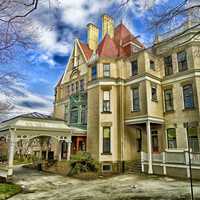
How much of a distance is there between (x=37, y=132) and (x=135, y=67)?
10764 mm

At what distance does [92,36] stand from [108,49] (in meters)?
6.74

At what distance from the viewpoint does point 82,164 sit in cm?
1762

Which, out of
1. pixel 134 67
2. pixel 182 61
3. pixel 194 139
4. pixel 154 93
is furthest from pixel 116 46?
pixel 194 139

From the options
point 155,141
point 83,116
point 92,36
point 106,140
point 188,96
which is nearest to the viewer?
point 188,96

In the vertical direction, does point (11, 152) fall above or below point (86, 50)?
below

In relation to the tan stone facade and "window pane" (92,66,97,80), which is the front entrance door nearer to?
the tan stone facade

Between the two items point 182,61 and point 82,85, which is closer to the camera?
point 182,61

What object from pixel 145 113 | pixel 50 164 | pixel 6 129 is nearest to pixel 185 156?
pixel 145 113

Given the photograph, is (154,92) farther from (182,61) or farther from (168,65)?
(182,61)

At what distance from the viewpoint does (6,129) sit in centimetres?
1694

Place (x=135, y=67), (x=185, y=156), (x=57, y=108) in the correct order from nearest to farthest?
(x=185, y=156) < (x=135, y=67) < (x=57, y=108)

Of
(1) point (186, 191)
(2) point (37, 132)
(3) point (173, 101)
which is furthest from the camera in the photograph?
(3) point (173, 101)

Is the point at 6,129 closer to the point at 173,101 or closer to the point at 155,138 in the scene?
the point at 155,138

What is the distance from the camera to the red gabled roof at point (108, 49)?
2215 centimetres
